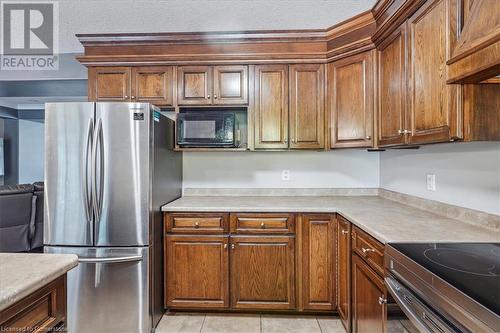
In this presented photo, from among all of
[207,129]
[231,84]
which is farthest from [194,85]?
[207,129]

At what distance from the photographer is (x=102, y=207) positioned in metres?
2.05

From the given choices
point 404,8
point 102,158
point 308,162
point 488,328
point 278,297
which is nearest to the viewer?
point 488,328

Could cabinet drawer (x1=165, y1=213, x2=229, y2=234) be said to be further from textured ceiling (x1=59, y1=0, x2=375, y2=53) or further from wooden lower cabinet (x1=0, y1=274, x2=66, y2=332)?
textured ceiling (x1=59, y1=0, x2=375, y2=53)

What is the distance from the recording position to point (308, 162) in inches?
115

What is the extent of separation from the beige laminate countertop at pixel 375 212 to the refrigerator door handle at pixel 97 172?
47 cm

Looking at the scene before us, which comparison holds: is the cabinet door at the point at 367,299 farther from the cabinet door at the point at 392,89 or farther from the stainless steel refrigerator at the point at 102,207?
the stainless steel refrigerator at the point at 102,207

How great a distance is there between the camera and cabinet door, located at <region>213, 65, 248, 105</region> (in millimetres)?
2574

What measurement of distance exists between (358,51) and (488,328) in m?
2.07

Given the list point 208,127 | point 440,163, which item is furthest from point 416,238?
point 208,127

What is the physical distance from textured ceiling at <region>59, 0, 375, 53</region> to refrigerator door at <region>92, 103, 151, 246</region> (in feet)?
2.91

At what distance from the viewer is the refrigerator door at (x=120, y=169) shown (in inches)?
80.5

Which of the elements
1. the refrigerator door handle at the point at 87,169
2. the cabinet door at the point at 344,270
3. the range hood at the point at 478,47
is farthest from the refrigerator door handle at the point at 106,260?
the range hood at the point at 478,47

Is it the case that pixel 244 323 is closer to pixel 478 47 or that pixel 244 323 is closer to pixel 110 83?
pixel 478 47

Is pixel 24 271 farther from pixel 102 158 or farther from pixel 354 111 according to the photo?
pixel 354 111
